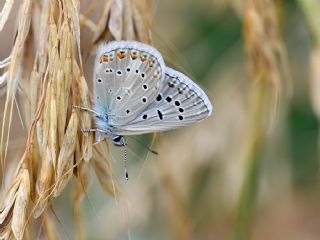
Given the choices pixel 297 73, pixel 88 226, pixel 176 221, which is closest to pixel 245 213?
pixel 176 221

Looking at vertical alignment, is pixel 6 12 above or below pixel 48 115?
above

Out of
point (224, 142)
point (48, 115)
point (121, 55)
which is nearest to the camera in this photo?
point (48, 115)

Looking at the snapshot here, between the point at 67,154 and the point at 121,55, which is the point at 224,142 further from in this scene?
the point at 67,154

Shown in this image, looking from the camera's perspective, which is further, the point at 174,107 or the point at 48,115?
the point at 174,107

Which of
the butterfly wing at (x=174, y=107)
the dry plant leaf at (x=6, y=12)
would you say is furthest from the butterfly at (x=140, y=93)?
the dry plant leaf at (x=6, y=12)

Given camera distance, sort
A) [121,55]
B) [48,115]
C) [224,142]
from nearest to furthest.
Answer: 1. [48,115]
2. [121,55]
3. [224,142]

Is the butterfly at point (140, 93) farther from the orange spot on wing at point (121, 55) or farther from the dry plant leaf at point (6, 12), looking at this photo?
the dry plant leaf at point (6, 12)

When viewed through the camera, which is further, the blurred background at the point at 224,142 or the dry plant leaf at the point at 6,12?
the blurred background at the point at 224,142

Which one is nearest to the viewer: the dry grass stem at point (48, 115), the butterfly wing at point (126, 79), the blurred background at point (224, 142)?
the dry grass stem at point (48, 115)

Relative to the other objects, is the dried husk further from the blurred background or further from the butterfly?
the blurred background

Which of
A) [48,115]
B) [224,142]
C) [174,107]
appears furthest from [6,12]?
[224,142]
